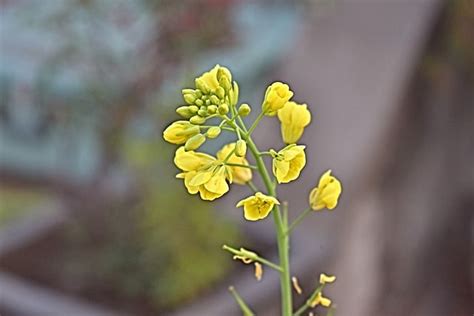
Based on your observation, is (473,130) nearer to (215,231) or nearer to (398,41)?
(398,41)

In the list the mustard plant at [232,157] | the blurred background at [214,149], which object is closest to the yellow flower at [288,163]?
the mustard plant at [232,157]

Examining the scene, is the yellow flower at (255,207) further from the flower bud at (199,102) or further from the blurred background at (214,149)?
the blurred background at (214,149)

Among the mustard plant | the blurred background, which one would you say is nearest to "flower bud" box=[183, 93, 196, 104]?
the mustard plant

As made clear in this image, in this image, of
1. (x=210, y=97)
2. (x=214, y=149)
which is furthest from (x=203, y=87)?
(x=214, y=149)

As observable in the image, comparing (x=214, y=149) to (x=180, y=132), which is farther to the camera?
(x=214, y=149)

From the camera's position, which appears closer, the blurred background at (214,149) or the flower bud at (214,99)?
the flower bud at (214,99)

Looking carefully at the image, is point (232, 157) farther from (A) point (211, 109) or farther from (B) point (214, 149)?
(B) point (214, 149)

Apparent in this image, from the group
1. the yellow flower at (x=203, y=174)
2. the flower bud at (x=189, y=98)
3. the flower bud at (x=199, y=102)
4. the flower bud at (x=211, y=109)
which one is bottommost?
the yellow flower at (x=203, y=174)
